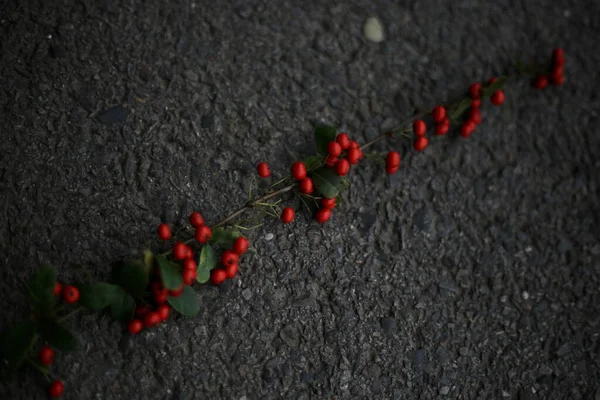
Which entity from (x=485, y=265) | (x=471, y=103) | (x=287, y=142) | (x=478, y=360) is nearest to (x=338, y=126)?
(x=287, y=142)

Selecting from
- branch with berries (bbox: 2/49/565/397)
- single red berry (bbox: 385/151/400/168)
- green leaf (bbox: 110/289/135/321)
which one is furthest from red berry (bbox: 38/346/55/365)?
single red berry (bbox: 385/151/400/168)

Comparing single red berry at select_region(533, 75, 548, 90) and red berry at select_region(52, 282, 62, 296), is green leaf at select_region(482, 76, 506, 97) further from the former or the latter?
red berry at select_region(52, 282, 62, 296)

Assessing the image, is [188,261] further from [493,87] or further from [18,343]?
[493,87]

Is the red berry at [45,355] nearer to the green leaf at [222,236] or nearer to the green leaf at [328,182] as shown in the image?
the green leaf at [222,236]

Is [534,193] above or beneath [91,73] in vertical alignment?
beneath

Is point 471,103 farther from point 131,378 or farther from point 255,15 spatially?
point 131,378

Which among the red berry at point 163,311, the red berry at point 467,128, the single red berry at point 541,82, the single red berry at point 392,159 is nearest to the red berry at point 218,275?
the red berry at point 163,311

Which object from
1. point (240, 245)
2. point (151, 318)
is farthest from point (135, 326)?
point (240, 245)
